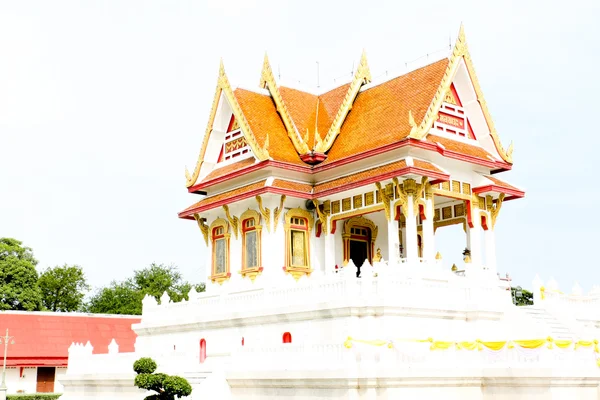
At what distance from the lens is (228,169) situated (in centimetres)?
2678

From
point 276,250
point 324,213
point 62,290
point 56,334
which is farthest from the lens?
point 62,290

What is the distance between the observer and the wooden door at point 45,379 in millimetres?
33625

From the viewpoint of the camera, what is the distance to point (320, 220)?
25109mm

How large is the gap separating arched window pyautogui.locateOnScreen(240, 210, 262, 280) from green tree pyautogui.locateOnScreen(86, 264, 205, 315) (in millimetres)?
28525

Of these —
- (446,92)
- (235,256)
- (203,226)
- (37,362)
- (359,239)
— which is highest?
(446,92)

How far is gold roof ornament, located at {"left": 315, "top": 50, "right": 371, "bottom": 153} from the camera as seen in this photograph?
25625mm

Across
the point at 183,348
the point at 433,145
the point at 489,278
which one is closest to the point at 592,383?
the point at 489,278

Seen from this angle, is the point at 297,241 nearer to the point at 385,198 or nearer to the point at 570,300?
the point at 385,198

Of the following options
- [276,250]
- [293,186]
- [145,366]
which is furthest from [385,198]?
[145,366]

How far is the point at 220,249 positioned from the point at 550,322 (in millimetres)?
11339

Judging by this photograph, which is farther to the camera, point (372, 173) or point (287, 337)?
point (372, 173)

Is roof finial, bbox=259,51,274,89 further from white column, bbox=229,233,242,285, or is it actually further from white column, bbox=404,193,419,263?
white column, bbox=404,193,419,263

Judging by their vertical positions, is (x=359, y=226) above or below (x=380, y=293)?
above

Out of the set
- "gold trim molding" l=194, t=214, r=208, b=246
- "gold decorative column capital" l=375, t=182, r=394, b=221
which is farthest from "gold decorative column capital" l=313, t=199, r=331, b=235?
"gold trim molding" l=194, t=214, r=208, b=246
